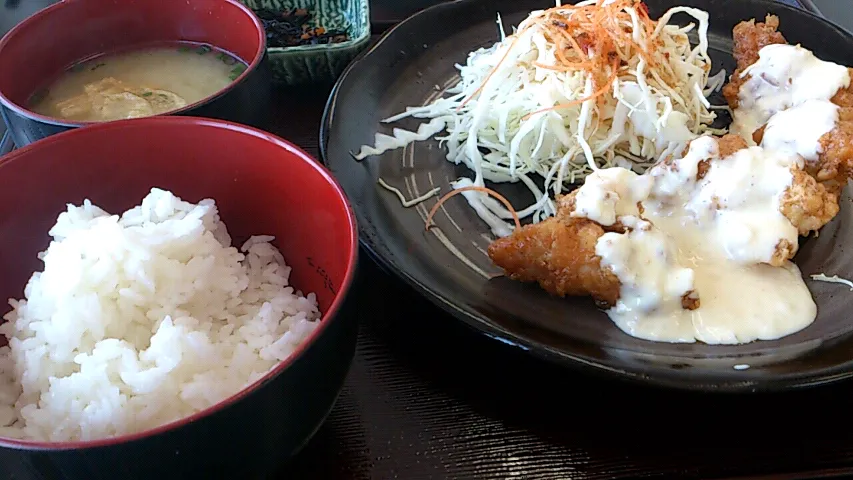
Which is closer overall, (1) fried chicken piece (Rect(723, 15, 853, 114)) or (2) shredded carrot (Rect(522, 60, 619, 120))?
(2) shredded carrot (Rect(522, 60, 619, 120))

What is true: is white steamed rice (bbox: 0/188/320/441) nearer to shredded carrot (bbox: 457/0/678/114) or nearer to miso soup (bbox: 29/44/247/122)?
miso soup (bbox: 29/44/247/122)

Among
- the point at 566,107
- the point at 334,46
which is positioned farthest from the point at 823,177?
the point at 334,46

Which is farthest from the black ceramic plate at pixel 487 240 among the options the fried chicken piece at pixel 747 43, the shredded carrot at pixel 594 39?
the shredded carrot at pixel 594 39

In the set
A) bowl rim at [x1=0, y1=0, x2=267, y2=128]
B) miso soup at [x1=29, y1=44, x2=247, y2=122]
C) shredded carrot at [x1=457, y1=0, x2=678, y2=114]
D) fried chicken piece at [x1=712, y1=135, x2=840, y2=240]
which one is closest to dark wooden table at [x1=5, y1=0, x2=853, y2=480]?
fried chicken piece at [x1=712, y1=135, x2=840, y2=240]

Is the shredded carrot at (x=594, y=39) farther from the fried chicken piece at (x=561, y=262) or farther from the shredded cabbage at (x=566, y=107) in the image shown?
the fried chicken piece at (x=561, y=262)

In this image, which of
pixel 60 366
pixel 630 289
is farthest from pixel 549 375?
pixel 60 366

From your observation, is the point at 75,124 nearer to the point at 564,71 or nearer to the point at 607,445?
the point at 607,445
